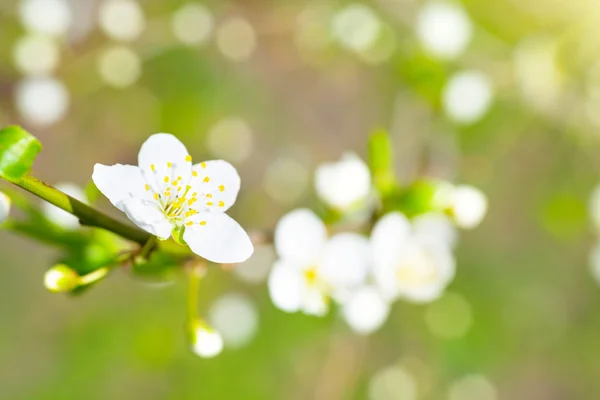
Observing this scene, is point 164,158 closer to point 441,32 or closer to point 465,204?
point 465,204

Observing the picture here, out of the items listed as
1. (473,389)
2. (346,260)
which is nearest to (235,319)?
(473,389)

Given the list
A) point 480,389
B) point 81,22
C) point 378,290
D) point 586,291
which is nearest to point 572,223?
point 586,291

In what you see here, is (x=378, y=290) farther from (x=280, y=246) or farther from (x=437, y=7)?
(x=437, y=7)

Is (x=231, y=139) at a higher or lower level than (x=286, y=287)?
lower

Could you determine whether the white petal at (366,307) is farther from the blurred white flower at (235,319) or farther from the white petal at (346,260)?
the blurred white flower at (235,319)

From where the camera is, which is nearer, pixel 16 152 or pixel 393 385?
pixel 16 152

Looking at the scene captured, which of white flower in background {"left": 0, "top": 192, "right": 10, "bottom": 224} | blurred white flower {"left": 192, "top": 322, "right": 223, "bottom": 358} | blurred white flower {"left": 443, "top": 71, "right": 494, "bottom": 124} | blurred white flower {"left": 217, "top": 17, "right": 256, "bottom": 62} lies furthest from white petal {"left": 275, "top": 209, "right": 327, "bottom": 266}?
blurred white flower {"left": 217, "top": 17, "right": 256, "bottom": 62}
